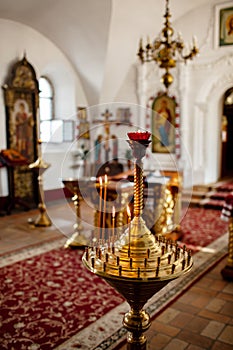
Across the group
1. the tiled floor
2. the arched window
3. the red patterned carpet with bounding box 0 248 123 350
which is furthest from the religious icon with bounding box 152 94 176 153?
the tiled floor

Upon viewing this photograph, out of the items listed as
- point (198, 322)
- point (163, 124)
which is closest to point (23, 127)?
point (163, 124)

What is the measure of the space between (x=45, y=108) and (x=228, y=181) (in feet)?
18.1

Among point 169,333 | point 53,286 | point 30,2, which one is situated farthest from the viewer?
point 30,2

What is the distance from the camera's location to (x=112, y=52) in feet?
29.3

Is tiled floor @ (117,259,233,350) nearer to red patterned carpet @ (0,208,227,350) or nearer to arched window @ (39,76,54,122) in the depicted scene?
red patterned carpet @ (0,208,227,350)

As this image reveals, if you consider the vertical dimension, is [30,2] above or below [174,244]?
above

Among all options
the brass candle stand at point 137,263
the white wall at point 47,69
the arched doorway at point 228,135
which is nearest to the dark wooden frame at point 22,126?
the white wall at point 47,69

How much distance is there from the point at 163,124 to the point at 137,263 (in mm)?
8650

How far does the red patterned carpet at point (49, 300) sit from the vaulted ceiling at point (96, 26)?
17.0 ft

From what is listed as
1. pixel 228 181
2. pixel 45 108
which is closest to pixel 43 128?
pixel 45 108

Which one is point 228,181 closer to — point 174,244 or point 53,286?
point 53,286

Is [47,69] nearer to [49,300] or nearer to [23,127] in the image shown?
[23,127]

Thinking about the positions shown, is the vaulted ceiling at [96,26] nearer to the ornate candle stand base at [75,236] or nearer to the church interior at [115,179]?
the church interior at [115,179]

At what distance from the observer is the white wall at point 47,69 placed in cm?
773
